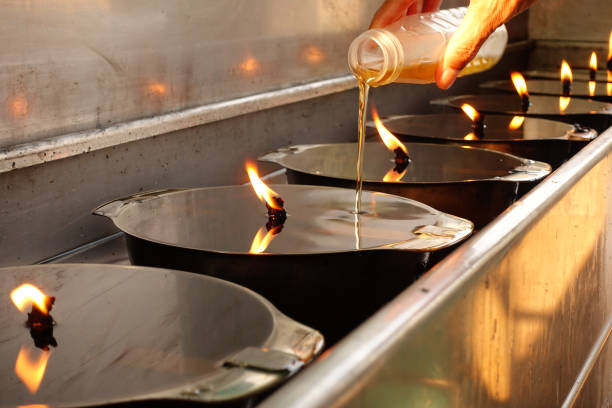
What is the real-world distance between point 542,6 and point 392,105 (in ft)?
4.81

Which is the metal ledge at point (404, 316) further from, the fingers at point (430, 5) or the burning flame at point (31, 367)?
the fingers at point (430, 5)

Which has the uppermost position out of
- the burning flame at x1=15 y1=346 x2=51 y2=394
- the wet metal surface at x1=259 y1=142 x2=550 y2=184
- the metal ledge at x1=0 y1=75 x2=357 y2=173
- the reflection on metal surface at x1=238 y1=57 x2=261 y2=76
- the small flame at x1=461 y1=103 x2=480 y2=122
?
the reflection on metal surface at x1=238 y1=57 x2=261 y2=76

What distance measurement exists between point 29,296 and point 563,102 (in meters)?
1.77

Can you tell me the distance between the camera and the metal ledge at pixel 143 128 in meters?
1.07

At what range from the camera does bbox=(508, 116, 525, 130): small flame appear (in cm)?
184

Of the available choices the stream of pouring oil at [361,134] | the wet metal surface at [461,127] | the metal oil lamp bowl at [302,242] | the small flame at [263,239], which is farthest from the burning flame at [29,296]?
the wet metal surface at [461,127]

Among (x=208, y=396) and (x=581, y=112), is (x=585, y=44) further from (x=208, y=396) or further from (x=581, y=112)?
(x=208, y=396)

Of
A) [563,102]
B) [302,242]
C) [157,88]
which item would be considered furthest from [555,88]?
[302,242]

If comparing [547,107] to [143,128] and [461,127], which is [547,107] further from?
[143,128]

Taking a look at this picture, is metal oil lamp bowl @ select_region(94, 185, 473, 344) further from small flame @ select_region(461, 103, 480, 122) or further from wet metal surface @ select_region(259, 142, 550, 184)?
small flame @ select_region(461, 103, 480, 122)

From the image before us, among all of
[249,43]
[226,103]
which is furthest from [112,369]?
[249,43]

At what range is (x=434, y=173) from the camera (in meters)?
1.47

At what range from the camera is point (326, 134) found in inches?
75.2

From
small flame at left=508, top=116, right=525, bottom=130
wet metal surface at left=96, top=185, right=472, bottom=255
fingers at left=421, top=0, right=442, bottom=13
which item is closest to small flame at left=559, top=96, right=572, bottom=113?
small flame at left=508, top=116, right=525, bottom=130
